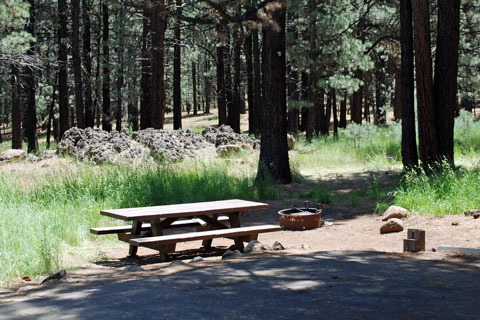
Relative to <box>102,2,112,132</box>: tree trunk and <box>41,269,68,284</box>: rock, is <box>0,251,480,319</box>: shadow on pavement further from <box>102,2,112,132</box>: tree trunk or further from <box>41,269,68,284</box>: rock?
<box>102,2,112,132</box>: tree trunk

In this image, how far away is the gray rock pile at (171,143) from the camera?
15750 millimetres

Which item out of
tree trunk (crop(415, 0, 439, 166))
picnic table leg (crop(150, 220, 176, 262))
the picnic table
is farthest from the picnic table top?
tree trunk (crop(415, 0, 439, 166))

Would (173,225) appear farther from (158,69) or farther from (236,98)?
(236,98)

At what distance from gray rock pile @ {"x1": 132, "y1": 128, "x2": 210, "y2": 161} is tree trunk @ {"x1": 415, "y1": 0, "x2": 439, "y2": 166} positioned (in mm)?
6723

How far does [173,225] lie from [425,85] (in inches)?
253

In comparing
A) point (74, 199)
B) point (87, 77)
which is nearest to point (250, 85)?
point (87, 77)

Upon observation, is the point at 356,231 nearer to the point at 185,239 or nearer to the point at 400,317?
the point at 185,239

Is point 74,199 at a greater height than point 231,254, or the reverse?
point 74,199

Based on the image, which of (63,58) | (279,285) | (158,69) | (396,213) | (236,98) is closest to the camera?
(279,285)

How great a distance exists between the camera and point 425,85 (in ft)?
38.2

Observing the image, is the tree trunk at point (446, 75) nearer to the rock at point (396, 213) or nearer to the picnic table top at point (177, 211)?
the rock at point (396, 213)

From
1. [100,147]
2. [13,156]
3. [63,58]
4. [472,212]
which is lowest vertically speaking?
[472,212]

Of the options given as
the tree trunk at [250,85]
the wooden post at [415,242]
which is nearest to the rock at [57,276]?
the wooden post at [415,242]

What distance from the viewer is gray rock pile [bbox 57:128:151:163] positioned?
1537cm
